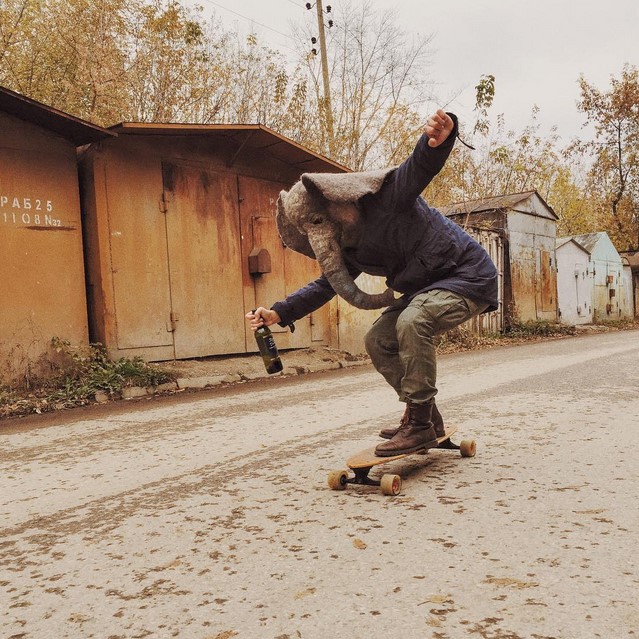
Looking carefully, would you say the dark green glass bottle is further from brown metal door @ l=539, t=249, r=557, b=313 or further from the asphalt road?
brown metal door @ l=539, t=249, r=557, b=313

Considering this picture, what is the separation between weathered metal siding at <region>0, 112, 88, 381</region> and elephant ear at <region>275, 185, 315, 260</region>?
5102 mm

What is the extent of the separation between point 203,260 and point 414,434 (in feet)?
21.8

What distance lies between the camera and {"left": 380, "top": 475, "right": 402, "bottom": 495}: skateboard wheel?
2.91 metres

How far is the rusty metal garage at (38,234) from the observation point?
23.7 ft

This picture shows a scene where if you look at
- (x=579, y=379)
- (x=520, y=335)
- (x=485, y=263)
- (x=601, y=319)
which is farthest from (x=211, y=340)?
(x=601, y=319)

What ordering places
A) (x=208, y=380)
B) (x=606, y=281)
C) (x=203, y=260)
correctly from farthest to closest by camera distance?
(x=606, y=281) → (x=203, y=260) → (x=208, y=380)

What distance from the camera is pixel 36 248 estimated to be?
7.50 metres

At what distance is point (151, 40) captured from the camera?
14.5 m

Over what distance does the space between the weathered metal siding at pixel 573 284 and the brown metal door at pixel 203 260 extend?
563 inches

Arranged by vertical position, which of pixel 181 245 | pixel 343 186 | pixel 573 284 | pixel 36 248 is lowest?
pixel 573 284

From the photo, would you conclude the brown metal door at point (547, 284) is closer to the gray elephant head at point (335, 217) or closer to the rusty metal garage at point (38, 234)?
the rusty metal garage at point (38, 234)

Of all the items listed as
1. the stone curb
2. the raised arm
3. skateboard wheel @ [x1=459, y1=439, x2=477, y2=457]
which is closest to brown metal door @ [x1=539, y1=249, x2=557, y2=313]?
the stone curb

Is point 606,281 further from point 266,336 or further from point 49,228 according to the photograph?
point 266,336

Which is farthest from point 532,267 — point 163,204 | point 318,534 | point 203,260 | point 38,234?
point 318,534
